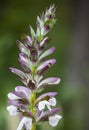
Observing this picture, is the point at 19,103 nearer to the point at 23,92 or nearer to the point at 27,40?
the point at 23,92

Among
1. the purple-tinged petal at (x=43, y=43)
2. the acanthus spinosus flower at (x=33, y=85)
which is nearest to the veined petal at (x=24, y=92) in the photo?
the acanthus spinosus flower at (x=33, y=85)

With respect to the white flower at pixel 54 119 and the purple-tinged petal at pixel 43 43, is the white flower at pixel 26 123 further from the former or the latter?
the purple-tinged petal at pixel 43 43

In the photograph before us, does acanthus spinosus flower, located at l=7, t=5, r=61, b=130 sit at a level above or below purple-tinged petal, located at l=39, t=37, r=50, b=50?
below

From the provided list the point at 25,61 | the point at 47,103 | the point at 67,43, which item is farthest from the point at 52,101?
the point at 67,43

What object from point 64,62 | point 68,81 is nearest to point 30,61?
point 68,81

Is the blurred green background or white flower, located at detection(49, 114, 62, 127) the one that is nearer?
white flower, located at detection(49, 114, 62, 127)

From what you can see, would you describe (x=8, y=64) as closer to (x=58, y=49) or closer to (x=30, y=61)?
(x=58, y=49)

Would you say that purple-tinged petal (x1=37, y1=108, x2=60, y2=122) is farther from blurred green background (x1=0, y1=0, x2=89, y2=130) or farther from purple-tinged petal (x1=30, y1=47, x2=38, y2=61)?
blurred green background (x1=0, y1=0, x2=89, y2=130)

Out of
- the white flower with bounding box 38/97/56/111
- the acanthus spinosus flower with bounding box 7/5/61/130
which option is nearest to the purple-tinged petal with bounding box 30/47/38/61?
the acanthus spinosus flower with bounding box 7/5/61/130

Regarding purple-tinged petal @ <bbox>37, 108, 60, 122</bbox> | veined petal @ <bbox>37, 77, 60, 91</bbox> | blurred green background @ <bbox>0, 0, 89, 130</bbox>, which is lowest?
purple-tinged petal @ <bbox>37, 108, 60, 122</bbox>
